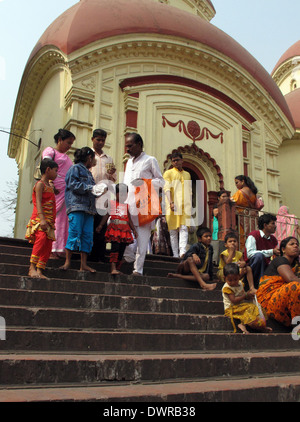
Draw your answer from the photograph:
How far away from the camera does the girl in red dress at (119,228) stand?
4.84m

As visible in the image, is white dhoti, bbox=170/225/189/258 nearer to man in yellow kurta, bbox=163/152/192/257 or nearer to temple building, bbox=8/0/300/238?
man in yellow kurta, bbox=163/152/192/257

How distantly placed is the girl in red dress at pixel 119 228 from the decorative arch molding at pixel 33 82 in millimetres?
6099

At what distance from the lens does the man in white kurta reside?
5094 mm

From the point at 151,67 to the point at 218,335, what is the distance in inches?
347

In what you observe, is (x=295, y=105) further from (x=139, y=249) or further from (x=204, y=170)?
(x=139, y=249)

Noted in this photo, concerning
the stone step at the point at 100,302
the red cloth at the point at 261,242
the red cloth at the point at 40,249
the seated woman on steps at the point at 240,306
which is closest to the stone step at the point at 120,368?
the seated woman on steps at the point at 240,306

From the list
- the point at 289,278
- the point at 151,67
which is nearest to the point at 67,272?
the point at 289,278

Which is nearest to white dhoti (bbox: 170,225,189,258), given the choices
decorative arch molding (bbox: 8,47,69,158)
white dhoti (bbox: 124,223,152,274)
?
white dhoti (bbox: 124,223,152,274)

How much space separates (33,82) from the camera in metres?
12.0

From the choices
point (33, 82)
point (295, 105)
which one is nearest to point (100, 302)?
point (33, 82)

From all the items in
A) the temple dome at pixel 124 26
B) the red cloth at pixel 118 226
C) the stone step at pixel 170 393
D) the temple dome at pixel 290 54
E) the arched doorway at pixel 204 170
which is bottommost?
the stone step at pixel 170 393

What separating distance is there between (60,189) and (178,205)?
93.8 inches

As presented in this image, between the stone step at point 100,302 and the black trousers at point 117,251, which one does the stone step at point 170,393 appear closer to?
the stone step at point 100,302
